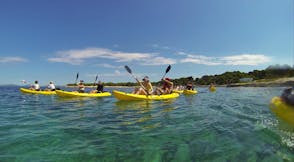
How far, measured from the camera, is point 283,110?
7059 millimetres

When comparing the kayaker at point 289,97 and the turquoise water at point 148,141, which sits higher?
the kayaker at point 289,97

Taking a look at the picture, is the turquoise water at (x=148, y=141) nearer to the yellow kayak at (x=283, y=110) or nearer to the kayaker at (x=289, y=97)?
the yellow kayak at (x=283, y=110)

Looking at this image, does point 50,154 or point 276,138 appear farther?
point 276,138

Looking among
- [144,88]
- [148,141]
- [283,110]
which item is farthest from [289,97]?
[144,88]

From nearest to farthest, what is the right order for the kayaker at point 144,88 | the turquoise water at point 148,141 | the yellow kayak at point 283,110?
the turquoise water at point 148,141
the yellow kayak at point 283,110
the kayaker at point 144,88

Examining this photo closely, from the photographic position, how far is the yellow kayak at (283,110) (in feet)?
21.9

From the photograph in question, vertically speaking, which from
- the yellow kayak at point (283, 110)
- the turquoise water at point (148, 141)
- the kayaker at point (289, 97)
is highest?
the kayaker at point (289, 97)

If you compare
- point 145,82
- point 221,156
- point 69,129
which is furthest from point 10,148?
point 145,82

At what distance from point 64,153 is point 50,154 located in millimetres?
305

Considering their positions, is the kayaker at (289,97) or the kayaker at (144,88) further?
the kayaker at (144,88)

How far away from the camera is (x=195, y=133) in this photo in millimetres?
6926

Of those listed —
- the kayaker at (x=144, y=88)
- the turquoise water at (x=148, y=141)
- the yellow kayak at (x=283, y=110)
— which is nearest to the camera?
the turquoise water at (x=148, y=141)

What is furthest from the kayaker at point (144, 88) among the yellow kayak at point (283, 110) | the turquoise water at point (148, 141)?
the yellow kayak at point (283, 110)

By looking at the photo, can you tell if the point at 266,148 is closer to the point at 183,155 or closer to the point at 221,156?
the point at 221,156
